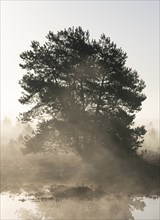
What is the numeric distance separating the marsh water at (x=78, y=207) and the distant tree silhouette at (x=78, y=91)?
9.74 metres

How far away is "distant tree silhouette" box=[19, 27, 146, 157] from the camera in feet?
92.8

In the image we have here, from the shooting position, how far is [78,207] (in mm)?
16109

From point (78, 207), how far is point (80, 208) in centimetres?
21

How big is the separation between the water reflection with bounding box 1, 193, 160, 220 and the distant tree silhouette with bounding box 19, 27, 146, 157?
→ 33.7ft

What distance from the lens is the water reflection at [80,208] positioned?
14656 mm

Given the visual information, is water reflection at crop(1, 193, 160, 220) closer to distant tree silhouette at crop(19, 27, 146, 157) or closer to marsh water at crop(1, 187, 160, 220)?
marsh water at crop(1, 187, 160, 220)

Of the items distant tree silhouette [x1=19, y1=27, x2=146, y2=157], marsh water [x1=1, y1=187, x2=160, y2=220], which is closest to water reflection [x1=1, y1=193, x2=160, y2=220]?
marsh water [x1=1, y1=187, x2=160, y2=220]

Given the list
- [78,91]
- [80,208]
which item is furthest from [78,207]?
[78,91]

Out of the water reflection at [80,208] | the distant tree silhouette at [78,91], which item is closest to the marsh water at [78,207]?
the water reflection at [80,208]

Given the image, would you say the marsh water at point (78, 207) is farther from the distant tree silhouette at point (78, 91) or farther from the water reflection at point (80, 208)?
the distant tree silhouette at point (78, 91)

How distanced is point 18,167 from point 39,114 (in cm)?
494

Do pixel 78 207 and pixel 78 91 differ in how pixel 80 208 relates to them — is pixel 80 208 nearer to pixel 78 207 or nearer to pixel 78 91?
pixel 78 207

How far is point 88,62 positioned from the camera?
2834 cm

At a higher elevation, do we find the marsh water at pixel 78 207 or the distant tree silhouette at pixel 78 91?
the distant tree silhouette at pixel 78 91
